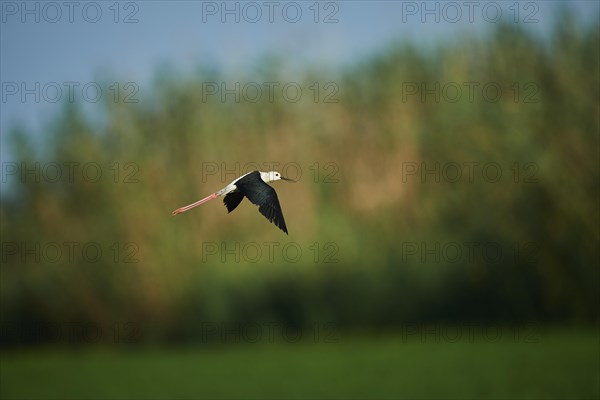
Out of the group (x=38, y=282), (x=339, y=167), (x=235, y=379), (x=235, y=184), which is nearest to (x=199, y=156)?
(x=339, y=167)

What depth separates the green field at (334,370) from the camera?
1828 centimetres

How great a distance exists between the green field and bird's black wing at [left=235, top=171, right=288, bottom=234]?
502 inches

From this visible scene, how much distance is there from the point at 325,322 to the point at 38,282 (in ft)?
Answer: 29.7

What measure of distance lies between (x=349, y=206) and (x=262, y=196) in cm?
2218

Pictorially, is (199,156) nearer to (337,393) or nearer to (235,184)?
(337,393)

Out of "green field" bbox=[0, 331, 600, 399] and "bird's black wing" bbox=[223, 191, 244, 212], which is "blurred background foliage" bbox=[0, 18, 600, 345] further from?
"bird's black wing" bbox=[223, 191, 244, 212]

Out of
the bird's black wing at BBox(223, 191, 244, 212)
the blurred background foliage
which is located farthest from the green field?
the bird's black wing at BBox(223, 191, 244, 212)

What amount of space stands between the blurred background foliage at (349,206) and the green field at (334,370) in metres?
1.41

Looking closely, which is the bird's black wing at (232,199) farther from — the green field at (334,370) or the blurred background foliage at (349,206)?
the blurred background foliage at (349,206)

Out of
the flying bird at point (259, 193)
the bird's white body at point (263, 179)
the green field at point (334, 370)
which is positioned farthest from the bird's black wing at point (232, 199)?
the green field at point (334, 370)

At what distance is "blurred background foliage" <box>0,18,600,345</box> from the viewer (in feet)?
83.9

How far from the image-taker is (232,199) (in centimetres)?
581

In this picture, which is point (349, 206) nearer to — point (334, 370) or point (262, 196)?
point (334, 370)

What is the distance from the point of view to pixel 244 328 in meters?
26.8
